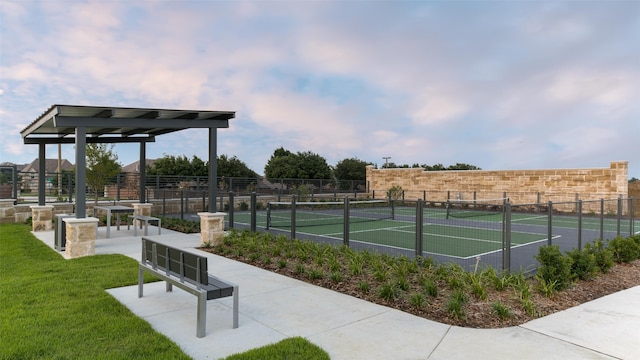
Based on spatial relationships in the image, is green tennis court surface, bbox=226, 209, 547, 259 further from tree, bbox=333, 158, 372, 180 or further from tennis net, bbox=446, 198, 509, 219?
tree, bbox=333, 158, 372, 180

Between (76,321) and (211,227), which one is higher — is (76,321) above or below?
below

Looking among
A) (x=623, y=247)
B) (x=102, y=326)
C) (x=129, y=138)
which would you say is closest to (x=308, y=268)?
(x=102, y=326)

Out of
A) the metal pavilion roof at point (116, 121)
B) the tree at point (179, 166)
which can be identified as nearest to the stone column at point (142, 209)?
the metal pavilion roof at point (116, 121)

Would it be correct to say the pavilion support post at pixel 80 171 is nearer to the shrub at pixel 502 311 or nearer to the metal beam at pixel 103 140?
the metal beam at pixel 103 140

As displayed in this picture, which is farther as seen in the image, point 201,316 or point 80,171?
point 80,171

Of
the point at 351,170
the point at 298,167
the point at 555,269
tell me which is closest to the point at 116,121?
the point at 555,269

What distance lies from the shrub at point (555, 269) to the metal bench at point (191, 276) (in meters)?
5.36

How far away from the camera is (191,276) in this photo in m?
5.15

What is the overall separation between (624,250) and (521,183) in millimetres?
22281

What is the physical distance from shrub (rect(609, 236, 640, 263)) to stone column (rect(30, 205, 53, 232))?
17.4 m

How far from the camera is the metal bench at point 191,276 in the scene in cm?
470

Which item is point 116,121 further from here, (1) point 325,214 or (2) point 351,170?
(2) point 351,170

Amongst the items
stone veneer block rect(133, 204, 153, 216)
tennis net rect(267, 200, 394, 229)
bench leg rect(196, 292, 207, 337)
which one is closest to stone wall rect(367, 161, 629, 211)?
tennis net rect(267, 200, 394, 229)

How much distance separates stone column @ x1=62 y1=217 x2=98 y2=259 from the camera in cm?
930
